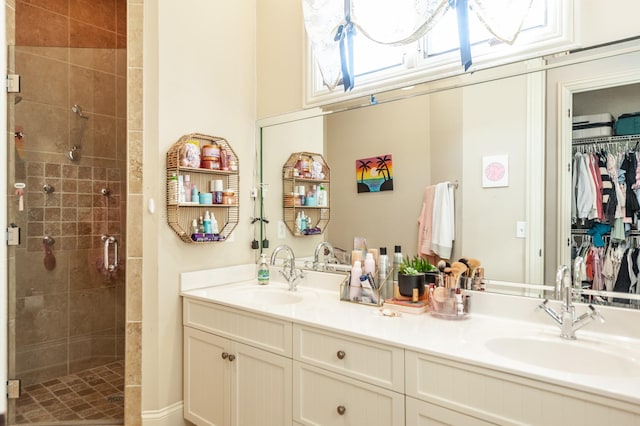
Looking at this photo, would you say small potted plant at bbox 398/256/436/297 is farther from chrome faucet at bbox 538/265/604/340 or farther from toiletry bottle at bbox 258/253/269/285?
toiletry bottle at bbox 258/253/269/285

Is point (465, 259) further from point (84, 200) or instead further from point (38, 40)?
point (38, 40)

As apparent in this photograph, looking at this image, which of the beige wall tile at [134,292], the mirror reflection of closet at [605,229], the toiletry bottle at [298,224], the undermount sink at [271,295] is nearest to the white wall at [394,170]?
the toiletry bottle at [298,224]

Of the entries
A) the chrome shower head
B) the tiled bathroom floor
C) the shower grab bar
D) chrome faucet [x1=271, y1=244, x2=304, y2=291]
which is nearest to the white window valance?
chrome faucet [x1=271, y1=244, x2=304, y2=291]

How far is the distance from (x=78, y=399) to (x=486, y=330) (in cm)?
246

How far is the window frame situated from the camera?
1.61 m

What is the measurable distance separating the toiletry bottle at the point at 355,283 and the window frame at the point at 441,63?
921mm

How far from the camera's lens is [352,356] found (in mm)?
1545

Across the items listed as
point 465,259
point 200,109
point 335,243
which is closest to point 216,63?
point 200,109

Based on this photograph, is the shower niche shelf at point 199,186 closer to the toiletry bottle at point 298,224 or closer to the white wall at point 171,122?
the white wall at point 171,122

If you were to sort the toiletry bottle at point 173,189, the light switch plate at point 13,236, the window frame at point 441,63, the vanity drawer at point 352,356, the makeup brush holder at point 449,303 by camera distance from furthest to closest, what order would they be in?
the light switch plate at point 13,236, the toiletry bottle at point 173,189, the makeup brush holder at point 449,303, the window frame at point 441,63, the vanity drawer at point 352,356

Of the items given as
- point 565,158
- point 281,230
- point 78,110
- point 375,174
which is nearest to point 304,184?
point 281,230

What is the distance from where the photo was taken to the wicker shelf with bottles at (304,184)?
2.44 meters

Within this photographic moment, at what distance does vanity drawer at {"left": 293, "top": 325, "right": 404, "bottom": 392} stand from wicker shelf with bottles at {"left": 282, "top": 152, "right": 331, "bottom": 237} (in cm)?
88

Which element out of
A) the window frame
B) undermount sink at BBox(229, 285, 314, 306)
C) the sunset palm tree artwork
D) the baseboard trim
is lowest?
the baseboard trim
